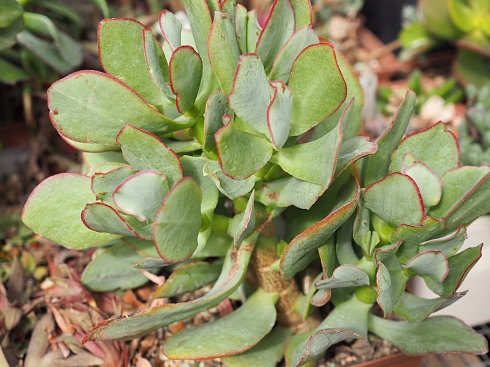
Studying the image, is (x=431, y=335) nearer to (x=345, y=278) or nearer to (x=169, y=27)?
Answer: (x=345, y=278)

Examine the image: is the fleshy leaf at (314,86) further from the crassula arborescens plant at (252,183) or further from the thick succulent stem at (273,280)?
the thick succulent stem at (273,280)

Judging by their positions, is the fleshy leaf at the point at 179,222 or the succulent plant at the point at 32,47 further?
the succulent plant at the point at 32,47

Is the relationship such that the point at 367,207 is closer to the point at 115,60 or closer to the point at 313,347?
the point at 313,347

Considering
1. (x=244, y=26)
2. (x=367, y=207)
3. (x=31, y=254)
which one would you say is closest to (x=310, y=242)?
(x=367, y=207)

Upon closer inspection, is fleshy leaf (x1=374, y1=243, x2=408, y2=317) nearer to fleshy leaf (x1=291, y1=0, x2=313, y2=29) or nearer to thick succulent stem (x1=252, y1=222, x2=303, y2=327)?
thick succulent stem (x1=252, y1=222, x2=303, y2=327)

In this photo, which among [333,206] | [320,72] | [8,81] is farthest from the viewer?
[8,81]

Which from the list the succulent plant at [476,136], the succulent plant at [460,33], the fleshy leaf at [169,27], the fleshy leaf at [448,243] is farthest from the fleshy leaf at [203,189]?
the succulent plant at [460,33]
